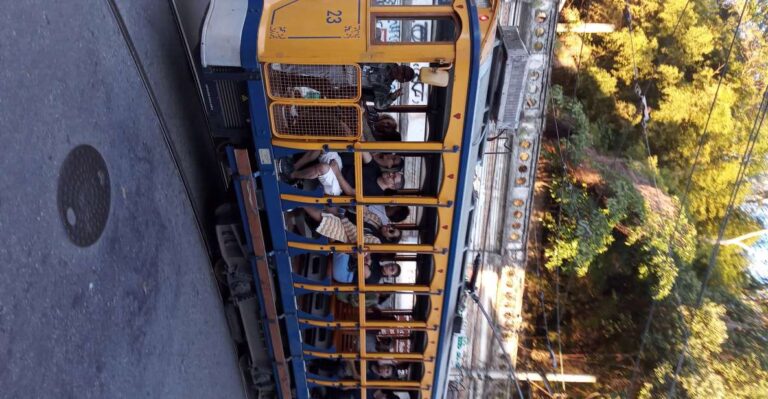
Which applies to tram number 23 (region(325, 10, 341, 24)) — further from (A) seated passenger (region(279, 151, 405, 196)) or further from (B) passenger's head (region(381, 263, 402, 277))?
(B) passenger's head (region(381, 263, 402, 277))

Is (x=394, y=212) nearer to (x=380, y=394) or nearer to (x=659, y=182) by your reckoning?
(x=380, y=394)

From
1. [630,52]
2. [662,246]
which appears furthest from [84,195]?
[630,52]

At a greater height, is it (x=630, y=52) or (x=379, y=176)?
(x=379, y=176)

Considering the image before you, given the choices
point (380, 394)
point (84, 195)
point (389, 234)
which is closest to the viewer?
point (84, 195)

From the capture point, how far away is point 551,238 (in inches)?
375

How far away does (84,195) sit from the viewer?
10.1 ft

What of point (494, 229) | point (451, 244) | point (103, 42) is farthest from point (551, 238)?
point (103, 42)

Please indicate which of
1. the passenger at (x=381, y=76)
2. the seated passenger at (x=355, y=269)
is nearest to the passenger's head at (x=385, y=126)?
the passenger at (x=381, y=76)

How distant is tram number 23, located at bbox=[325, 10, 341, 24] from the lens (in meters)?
3.50

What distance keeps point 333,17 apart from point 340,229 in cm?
164

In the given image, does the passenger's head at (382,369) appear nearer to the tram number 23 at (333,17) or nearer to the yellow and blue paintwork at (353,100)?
the yellow and blue paintwork at (353,100)

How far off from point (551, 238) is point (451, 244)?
595 cm

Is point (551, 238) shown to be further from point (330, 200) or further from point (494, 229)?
point (330, 200)

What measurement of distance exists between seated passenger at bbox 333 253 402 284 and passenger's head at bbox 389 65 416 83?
1507mm
